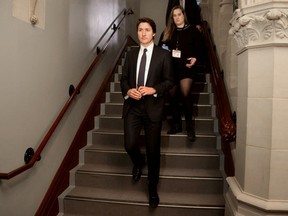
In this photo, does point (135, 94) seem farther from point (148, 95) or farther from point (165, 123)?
point (165, 123)

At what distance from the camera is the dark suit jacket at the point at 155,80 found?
2.36m

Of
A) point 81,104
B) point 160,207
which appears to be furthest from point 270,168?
point 81,104

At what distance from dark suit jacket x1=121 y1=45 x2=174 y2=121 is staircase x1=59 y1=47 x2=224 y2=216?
808 mm

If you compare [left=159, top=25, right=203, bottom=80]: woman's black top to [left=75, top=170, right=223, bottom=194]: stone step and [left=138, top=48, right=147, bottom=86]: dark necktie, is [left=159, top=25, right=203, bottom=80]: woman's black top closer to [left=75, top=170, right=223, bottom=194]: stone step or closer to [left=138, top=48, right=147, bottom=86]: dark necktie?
[left=138, top=48, right=147, bottom=86]: dark necktie

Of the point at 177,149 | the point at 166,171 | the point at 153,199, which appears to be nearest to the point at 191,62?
the point at 177,149

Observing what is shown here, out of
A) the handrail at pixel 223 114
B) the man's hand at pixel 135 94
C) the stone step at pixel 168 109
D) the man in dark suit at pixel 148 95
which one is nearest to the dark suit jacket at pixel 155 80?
the man in dark suit at pixel 148 95

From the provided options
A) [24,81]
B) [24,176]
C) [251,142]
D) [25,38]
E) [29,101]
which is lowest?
[24,176]

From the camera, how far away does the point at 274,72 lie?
1.69m

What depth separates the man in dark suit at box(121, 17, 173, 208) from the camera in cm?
236

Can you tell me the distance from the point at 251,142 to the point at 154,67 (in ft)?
3.37

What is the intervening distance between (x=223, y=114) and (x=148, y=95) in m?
0.68

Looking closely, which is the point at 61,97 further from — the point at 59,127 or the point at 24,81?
the point at 24,81

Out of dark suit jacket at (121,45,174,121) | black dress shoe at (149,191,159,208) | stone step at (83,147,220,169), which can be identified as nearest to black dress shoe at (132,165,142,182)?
black dress shoe at (149,191,159,208)

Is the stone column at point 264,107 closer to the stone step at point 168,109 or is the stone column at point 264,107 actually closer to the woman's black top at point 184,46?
the woman's black top at point 184,46
